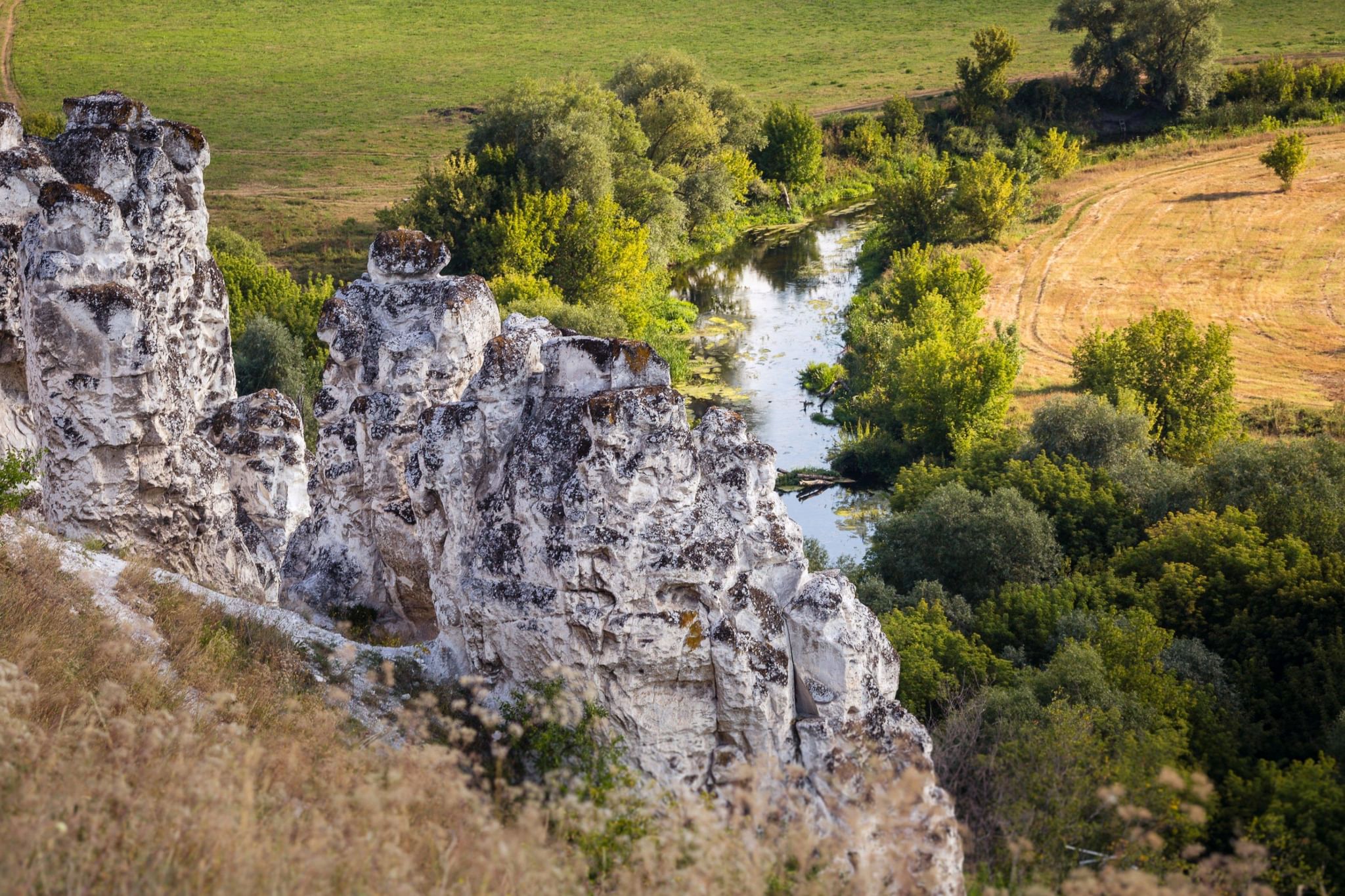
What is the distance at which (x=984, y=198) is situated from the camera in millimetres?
47906

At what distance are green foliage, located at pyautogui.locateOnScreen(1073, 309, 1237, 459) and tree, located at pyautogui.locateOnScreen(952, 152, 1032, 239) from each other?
1801 cm

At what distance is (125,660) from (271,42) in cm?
9117

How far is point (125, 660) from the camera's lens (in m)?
8.38

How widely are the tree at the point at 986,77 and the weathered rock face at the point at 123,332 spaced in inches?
2425

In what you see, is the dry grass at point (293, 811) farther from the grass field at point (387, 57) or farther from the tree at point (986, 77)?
the tree at point (986, 77)

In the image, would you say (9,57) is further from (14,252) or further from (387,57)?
(14,252)

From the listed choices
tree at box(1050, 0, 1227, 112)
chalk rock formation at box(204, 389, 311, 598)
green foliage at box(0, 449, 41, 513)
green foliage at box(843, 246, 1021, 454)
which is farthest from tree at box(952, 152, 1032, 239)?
green foliage at box(0, 449, 41, 513)

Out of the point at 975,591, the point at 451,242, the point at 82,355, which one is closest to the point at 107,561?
the point at 82,355

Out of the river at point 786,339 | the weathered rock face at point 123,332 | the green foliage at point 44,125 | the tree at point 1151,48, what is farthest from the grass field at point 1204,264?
the green foliage at point 44,125

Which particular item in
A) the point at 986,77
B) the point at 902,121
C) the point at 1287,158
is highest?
the point at 986,77

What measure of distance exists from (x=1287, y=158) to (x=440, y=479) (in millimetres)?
54282

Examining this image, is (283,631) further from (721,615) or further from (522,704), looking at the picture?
(721,615)

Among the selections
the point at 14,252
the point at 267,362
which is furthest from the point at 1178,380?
the point at 14,252

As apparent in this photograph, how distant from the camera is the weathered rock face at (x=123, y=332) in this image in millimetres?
12609
